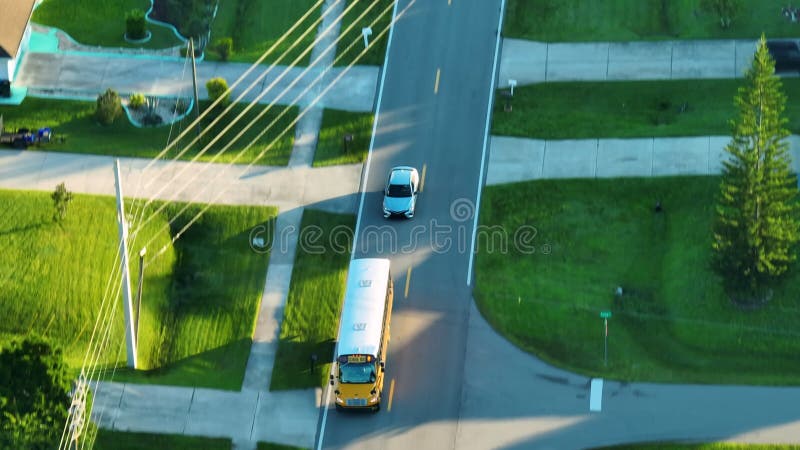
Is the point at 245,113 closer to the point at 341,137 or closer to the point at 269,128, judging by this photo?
the point at 269,128

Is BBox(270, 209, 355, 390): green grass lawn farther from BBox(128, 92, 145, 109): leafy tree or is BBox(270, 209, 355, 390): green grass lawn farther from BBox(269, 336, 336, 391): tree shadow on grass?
BBox(128, 92, 145, 109): leafy tree

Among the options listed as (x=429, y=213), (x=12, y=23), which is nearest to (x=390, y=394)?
(x=429, y=213)

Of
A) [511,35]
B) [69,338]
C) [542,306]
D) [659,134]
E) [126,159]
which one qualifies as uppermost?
[511,35]

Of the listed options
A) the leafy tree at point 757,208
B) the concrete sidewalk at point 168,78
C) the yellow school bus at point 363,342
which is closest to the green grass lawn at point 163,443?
the yellow school bus at point 363,342

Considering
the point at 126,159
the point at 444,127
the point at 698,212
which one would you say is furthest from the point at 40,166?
the point at 698,212

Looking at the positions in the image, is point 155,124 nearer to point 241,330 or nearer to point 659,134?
point 241,330

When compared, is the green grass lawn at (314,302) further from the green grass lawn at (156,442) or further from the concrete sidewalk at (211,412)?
the green grass lawn at (156,442)
